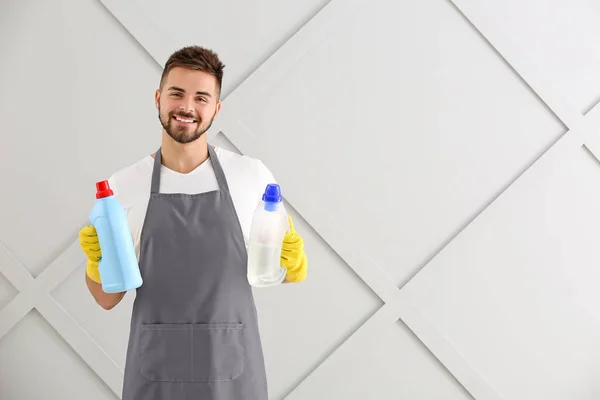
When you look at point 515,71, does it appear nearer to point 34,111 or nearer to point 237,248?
point 237,248

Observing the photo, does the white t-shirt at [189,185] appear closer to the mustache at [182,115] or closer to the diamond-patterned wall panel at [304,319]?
the mustache at [182,115]

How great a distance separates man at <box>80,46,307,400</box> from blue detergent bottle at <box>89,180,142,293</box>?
4 centimetres

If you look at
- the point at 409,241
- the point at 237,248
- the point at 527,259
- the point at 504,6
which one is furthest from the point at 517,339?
the point at 237,248

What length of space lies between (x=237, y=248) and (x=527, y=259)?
1.40 metres

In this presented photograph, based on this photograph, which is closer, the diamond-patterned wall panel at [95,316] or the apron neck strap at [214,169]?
the apron neck strap at [214,169]

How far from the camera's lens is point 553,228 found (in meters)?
2.46

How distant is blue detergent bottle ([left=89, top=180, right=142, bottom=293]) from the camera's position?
135 centimetres

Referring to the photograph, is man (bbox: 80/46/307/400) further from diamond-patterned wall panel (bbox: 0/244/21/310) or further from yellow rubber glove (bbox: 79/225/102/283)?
diamond-patterned wall panel (bbox: 0/244/21/310)

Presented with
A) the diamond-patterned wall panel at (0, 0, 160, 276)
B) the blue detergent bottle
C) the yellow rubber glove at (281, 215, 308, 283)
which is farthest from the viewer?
the diamond-patterned wall panel at (0, 0, 160, 276)

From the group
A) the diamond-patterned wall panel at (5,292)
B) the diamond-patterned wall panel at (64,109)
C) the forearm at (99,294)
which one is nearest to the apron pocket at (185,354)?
the forearm at (99,294)

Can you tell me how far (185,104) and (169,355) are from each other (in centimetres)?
55

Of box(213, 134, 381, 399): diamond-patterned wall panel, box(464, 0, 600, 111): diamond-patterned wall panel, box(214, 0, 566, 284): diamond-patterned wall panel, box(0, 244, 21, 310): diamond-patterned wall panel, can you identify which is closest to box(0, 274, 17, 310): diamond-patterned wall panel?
box(0, 244, 21, 310): diamond-patterned wall panel

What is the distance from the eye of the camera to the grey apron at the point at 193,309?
1.41 meters

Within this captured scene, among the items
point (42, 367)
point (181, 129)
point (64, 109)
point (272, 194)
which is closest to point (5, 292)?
point (42, 367)
